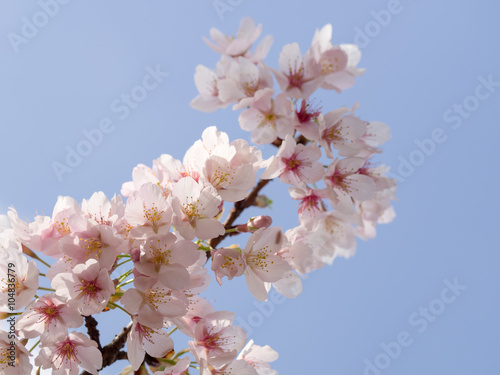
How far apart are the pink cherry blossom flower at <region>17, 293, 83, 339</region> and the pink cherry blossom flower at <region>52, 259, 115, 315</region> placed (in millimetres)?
41

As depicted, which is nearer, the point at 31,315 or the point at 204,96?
the point at 31,315

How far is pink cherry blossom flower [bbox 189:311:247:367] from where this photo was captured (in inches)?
73.4

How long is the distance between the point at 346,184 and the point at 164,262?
47.4 inches

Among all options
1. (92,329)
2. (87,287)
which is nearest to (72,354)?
(92,329)

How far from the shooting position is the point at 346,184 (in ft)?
8.12

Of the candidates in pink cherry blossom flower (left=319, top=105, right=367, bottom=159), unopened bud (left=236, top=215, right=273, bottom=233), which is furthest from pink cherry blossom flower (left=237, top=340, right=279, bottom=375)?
pink cherry blossom flower (left=319, top=105, right=367, bottom=159)

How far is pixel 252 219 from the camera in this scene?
Answer: 208cm

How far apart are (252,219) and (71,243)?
31.0 inches

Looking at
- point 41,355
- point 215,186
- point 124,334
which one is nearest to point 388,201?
point 215,186

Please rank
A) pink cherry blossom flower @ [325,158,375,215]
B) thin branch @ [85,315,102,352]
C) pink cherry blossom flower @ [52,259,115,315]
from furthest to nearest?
pink cherry blossom flower @ [325,158,375,215]
thin branch @ [85,315,102,352]
pink cherry blossom flower @ [52,259,115,315]

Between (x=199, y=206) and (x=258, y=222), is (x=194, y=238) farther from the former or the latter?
(x=258, y=222)

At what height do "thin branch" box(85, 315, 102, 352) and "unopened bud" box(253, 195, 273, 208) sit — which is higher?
"unopened bud" box(253, 195, 273, 208)

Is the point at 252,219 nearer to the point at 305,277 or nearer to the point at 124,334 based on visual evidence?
the point at 305,277

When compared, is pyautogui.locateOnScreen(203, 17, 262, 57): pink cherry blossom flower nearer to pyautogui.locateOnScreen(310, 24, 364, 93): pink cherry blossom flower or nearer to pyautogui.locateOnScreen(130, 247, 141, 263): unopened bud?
pyautogui.locateOnScreen(310, 24, 364, 93): pink cherry blossom flower
